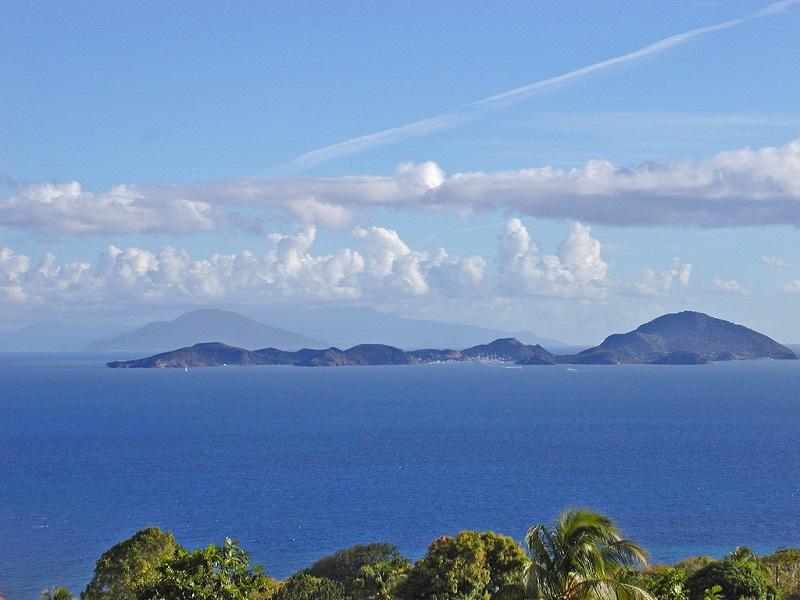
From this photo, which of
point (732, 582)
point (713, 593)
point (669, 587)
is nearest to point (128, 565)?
point (669, 587)

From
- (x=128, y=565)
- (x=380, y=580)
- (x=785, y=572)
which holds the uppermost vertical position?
(x=380, y=580)

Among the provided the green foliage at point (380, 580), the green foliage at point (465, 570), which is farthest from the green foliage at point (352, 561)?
the green foliage at point (465, 570)

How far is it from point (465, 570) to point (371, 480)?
65722 millimetres

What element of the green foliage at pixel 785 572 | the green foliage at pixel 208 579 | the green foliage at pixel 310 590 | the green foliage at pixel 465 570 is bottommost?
the green foliage at pixel 785 572

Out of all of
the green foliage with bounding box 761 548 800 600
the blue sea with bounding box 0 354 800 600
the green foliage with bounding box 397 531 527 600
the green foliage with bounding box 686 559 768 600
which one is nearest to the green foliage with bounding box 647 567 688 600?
the green foliage with bounding box 397 531 527 600

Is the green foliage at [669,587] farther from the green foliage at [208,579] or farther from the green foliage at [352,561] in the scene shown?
the green foliage at [352,561]

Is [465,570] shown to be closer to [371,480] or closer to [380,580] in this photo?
[380,580]

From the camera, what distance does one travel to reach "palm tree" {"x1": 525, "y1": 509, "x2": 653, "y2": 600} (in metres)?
20.2

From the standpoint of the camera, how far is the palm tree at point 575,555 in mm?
20203

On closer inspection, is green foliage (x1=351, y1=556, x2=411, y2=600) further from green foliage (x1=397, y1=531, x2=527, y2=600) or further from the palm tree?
the palm tree

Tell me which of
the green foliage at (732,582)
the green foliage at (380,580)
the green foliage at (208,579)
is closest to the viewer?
the green foliage at (208,579)

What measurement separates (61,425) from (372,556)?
399 feet

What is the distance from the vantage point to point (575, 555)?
20406 millimetres

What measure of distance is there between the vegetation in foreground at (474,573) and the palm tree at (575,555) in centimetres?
2
